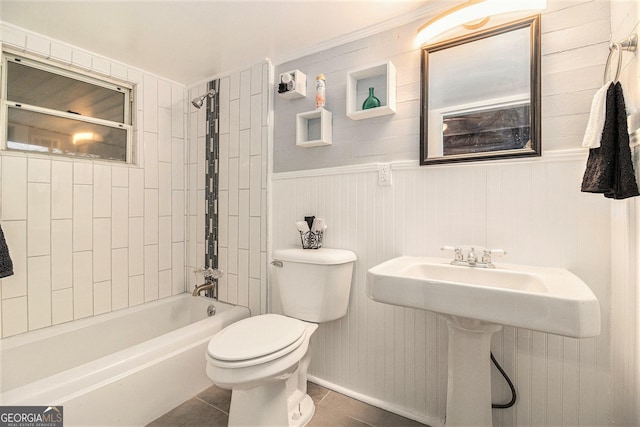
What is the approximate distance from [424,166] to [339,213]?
1.74ft

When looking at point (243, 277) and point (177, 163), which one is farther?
point (177, 163)

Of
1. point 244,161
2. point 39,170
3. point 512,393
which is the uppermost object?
point 244,161

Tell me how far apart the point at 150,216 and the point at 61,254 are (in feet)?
1.90

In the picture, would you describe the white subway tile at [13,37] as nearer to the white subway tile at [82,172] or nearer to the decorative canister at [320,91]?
the white subway tile at [82,172]

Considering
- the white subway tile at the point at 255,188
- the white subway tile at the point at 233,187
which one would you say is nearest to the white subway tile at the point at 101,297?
the white subway tile at the point at 233,187

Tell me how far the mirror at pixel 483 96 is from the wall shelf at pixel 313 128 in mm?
535

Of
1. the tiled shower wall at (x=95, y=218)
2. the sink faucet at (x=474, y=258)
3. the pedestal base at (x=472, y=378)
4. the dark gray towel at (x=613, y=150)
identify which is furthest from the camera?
the tiled shower wall at (x=95, y=218)

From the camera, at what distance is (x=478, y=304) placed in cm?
91

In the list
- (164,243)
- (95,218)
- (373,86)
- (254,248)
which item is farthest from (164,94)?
(373,86)

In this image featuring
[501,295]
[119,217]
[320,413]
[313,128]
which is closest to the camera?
[501,295]

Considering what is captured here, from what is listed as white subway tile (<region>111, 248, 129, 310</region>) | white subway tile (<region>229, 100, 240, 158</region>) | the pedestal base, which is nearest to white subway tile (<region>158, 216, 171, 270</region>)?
white subway tile (<region>111, 248, 129, 310</region>)

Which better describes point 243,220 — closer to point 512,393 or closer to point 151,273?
point 151,273

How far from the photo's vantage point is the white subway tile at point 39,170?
1.70 metres

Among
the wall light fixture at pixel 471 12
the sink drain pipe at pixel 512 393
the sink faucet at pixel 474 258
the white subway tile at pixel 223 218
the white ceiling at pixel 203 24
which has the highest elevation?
the white ceiling at pixel 203 24
